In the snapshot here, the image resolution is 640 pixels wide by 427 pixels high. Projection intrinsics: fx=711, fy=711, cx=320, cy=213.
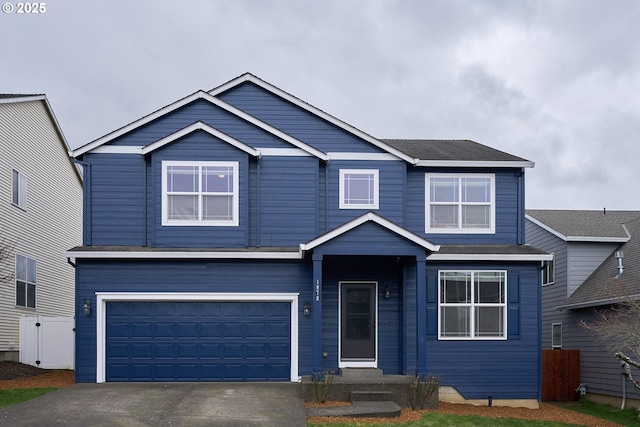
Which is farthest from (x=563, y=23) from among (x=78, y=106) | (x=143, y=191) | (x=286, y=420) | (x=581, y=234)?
(x=78, y=106)

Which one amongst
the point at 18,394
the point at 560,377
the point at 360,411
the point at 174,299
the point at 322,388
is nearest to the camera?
the point at 360,411

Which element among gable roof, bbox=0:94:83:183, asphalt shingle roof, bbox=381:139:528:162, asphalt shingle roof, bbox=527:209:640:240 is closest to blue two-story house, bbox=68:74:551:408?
asphalt shingle roof, bbox=381:139:528:162

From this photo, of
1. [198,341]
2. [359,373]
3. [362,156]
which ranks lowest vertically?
[359,373]

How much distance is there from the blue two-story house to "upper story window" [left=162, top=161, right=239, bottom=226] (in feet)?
0.11

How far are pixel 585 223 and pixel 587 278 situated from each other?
8.06 ft

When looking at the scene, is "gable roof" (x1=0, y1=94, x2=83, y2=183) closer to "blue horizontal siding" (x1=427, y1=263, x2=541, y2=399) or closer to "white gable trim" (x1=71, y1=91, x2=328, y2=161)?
"white gable trim" (x1=71, y1=91, x2=328, y2=161)

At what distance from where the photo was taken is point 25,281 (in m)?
A: 23.1

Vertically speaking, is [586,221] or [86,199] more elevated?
[86,199]

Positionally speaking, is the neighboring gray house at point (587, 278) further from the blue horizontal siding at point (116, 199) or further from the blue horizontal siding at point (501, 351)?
the blue horizontal siding at point (116, 199)

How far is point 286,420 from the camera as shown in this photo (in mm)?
Answer: 12586

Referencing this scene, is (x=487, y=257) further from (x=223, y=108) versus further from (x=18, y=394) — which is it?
(x=18, y=394)

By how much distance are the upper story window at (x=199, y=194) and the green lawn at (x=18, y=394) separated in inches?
186

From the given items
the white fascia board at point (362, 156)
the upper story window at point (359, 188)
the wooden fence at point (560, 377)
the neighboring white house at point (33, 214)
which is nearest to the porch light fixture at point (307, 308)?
the upper story window at point (359, 188)

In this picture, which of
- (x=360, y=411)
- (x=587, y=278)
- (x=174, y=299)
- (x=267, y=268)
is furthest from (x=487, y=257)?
(x=174, y=299)
